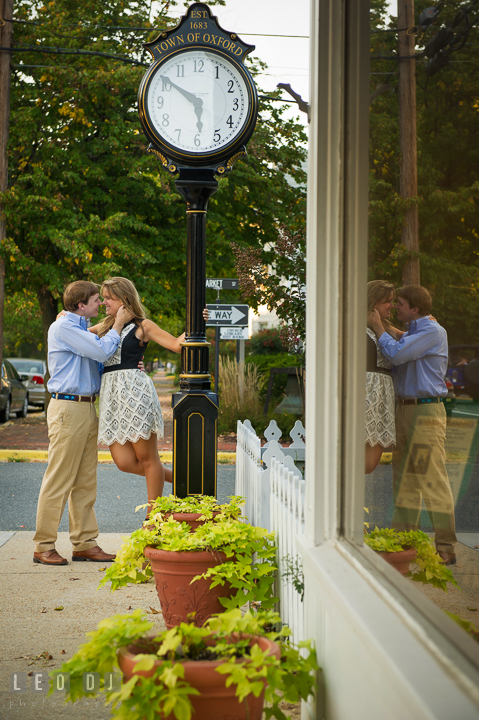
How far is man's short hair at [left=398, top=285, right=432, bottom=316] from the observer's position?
153 cm

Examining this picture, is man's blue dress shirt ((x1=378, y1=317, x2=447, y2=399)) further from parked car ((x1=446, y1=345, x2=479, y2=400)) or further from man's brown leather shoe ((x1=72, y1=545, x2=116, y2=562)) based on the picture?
man's brown leather shoe ((x1=72, y1=545, x2=116, y2=562))

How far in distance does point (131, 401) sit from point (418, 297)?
137 inches

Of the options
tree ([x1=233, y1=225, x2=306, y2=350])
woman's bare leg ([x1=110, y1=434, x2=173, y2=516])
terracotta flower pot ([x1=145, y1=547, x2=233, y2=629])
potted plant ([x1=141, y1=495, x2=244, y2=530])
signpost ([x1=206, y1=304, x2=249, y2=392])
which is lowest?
terracotta flower pot ([x1=145, y1=547, x2=233, y2=629])

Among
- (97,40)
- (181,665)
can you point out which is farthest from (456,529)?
(97,40)

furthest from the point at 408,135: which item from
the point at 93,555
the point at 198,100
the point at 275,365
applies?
the point at 275,365

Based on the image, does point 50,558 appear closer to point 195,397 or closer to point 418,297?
point 195,397

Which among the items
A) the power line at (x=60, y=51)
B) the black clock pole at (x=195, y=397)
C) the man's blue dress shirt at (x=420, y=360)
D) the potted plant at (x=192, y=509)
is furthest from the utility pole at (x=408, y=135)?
the power line at (x=60, y=51)

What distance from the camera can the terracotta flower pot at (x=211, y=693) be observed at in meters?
2.01

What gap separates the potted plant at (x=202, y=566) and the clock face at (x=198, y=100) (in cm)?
231

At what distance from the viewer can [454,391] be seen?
132 centimetres

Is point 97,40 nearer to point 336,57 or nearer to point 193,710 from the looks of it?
point 336,57

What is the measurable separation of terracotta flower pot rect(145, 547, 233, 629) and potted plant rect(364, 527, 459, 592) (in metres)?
1.52

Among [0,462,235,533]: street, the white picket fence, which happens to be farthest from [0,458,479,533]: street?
the white picket fence

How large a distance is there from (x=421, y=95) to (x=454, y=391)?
697mm
